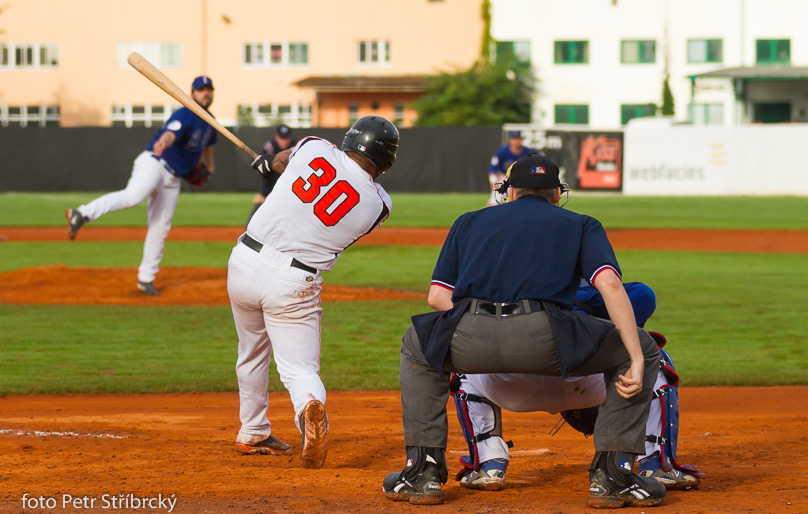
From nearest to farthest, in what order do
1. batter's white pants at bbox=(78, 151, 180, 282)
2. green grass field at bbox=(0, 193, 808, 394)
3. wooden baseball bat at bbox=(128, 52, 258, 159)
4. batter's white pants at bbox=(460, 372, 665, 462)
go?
batter's white pants at bbox=(460, 372, 665, 462)
wooden baseball bat at bbox=(128, 52, 258, 159)
green grass field at bbox=(0, 193, 808, 394)
batter's white pants at bbox=(78, 151, 180, 282)

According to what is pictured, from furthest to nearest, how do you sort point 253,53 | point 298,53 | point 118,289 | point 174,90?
1. point 298,53
2. point 253,53
3. point 118,289
4. point 174,90

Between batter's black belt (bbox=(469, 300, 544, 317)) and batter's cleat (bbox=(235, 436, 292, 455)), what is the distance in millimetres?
1838

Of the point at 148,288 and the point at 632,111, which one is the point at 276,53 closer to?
the point at 632,111

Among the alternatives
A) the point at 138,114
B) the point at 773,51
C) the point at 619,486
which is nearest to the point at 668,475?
the point at 619,486

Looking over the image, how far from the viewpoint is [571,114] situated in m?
51.5

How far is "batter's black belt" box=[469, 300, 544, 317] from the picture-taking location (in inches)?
161

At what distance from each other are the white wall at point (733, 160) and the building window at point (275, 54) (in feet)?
76.0

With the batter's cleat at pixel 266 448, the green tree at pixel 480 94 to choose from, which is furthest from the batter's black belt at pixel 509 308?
the green tree at pixel 480 94

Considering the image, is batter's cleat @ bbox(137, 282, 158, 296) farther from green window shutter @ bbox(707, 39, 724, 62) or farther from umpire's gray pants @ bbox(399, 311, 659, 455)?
green window shutter @ bbox(707, 39, 724, 62)

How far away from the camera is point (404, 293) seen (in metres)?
12.5

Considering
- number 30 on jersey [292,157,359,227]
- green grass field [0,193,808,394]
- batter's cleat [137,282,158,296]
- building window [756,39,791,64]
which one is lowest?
green grass field [0,193,808,394]

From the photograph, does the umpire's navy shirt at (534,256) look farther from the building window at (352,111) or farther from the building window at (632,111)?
the building window at (352,111)

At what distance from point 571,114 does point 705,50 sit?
7.46m

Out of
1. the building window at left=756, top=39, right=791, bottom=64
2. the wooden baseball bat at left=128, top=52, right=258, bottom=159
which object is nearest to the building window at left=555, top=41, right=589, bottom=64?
the building window at left=756, top=39, right=791, bottom=64
